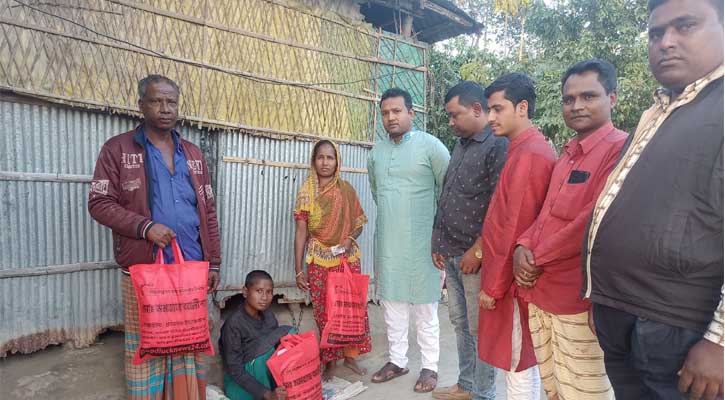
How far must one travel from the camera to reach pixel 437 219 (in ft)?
10.9

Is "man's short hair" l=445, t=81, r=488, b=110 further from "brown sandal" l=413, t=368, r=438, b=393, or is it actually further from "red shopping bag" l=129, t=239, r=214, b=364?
"brown sandal" l=413, t=368, r=438, b=393

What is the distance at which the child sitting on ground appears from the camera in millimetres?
3227

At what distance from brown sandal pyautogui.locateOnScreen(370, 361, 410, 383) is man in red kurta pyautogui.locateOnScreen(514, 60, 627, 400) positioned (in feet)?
5.81

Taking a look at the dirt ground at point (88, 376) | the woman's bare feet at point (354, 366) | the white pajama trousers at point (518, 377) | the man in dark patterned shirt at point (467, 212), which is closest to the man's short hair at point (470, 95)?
the man in dark patterned shirt at point (467, 212)

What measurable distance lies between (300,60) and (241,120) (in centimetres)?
93

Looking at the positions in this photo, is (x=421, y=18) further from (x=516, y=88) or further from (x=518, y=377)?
(x=518, y=377)

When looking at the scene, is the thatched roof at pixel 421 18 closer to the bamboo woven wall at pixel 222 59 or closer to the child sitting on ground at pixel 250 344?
Answer: the bamboo woven wall at pixel 222 59

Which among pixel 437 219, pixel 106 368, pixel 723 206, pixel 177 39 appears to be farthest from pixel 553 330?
pixel 177 39

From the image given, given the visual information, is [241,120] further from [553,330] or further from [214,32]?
[553,330]

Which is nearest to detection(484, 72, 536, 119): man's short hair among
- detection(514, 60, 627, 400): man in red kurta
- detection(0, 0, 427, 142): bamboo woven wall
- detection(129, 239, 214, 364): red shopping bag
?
detection(514, 60, 627, 400): man in red kurta

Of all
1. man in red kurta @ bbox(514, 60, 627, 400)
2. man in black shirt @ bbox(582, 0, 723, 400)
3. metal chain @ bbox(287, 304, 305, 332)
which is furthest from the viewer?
metal chain @ bbox(287, 304, 305, 332)

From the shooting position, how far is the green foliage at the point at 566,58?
26.5 feet

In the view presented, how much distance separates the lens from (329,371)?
12.8ft

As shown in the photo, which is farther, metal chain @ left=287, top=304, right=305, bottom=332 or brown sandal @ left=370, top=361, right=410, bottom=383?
metal chain @ left=287, top=304, right=305, bottom=332
